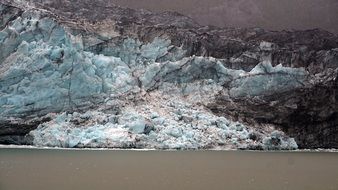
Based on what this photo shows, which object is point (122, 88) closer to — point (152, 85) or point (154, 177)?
point (152, 85)

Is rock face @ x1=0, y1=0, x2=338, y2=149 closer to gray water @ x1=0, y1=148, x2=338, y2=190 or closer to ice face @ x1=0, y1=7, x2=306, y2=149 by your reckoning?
ice face @ x1=0, y1=7, x2=306, y2=149

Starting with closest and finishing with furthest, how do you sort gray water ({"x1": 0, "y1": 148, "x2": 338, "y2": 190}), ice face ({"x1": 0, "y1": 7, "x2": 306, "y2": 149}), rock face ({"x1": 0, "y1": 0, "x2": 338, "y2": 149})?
gray water ({"x1": 0, "y1": 148, "x2": 338, "y2": 190})
ice face ({"x1": 0, "y1": 7, "x2": 306, "y2": 149})
rock face ({"x1": 0, "y1": 0, "x2": 338, "y2": 149})

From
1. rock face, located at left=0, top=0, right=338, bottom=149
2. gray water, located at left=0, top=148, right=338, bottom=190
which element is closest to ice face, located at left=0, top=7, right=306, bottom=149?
rock face, located at left=0, top=0, right=338, bottom=149

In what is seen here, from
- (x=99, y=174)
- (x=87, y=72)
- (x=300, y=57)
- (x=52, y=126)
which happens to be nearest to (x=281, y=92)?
(x=300, y=57)

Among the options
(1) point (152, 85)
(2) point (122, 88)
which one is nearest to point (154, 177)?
(2) point (122, 88)

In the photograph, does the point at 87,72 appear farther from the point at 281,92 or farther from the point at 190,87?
the point at 281,92
